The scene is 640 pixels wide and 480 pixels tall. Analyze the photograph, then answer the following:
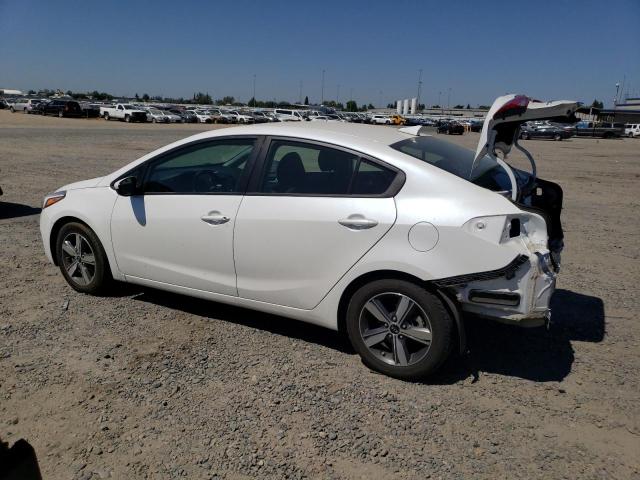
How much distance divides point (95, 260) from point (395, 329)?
9.08 ft

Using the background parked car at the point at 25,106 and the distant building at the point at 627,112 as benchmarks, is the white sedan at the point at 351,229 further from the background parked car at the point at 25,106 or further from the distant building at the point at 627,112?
the distant building at the point at 627,112

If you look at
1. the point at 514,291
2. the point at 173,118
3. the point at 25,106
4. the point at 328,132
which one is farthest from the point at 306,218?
the point at 25,106

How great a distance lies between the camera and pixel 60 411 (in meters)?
3.21

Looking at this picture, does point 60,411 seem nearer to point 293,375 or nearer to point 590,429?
point 293,375

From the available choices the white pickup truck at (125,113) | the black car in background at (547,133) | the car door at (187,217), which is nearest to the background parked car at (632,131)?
the black car in background at (547,133)

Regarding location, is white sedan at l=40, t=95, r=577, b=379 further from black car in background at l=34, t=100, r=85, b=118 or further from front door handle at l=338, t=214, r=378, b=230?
black car in background at l=34, t=100, r=85, b=118

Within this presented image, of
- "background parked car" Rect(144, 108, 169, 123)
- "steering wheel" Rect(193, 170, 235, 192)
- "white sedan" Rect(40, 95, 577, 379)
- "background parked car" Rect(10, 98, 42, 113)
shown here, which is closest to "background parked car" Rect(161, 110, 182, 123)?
"background parked car" Rect(144, 108, 169, 123)

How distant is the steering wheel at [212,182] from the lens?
13.8ft

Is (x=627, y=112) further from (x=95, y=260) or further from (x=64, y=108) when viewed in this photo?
(x=95, y=260)

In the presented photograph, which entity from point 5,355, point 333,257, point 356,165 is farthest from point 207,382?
point 356,165

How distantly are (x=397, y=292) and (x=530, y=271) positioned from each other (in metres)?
0.82

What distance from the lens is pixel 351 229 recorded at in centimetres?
359

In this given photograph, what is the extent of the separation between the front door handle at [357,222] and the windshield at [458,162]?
0.60 m

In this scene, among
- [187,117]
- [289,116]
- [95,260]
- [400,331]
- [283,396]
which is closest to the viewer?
[283,396]
